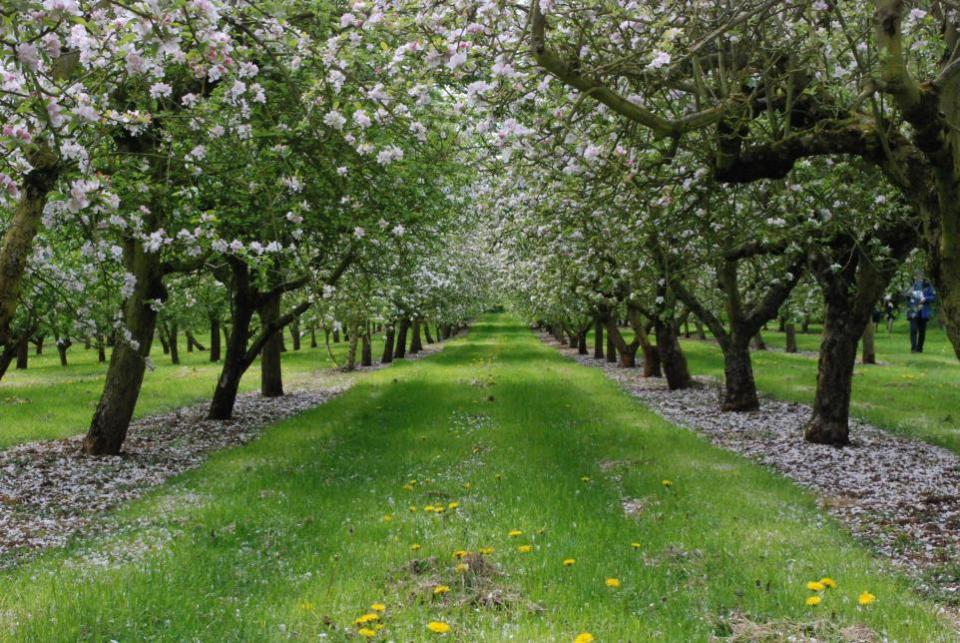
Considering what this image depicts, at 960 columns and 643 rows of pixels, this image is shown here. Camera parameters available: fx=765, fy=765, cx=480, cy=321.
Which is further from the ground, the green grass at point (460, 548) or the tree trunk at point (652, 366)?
the tree trunk at point (652, 366)

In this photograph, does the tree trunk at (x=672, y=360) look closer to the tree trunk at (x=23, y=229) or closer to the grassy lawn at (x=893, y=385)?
the grassy lawn at (x=893, y=385)

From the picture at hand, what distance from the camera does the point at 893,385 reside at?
26.2 meters

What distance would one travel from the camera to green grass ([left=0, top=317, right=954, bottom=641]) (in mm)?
5898

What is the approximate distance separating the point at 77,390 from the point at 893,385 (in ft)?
93.1

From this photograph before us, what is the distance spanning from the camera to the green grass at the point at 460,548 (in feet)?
19.4

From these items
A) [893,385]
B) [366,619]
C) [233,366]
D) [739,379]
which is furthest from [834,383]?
[233,366]

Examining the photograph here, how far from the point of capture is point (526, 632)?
5.50 metres

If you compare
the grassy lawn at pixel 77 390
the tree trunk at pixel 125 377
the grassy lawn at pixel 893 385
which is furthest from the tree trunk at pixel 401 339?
the tree trunk at pixel 125 377

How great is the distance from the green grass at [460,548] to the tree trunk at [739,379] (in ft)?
22.9

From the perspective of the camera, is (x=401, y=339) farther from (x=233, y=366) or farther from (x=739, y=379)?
(x=739, y=379)

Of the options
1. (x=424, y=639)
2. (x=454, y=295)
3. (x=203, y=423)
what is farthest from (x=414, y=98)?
(x=454, y=295)

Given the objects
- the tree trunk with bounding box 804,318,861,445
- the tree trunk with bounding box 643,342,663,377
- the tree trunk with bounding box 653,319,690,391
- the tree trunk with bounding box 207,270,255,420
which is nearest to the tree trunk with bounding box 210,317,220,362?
the tree trunk with bounding box 207,270,255,420

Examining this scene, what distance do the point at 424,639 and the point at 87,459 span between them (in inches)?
445

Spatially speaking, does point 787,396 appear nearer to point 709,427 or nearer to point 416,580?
point 709,427
